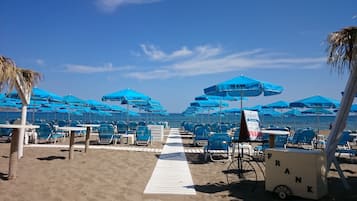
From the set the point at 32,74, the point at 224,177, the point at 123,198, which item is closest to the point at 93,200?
the point at 123,198

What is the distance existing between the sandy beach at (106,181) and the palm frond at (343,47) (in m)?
2.07

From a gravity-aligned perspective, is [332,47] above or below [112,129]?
above

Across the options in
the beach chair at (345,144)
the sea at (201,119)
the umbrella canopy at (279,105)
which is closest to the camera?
the beach chair at (345,144)

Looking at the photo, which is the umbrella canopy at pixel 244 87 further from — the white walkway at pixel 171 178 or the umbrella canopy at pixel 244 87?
the white walkway at pixel 171 178

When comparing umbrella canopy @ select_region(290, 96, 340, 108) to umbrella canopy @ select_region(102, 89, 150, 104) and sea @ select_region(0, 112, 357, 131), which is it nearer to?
sea @ select_region(0, 112, 357, 131)

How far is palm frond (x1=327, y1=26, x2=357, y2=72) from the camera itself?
490cm

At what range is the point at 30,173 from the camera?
18.1ft

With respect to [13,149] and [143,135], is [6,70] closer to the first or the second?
[13,149]

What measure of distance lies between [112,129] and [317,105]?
8.57 meters

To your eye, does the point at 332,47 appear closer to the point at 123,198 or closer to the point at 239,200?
the point at 239,200

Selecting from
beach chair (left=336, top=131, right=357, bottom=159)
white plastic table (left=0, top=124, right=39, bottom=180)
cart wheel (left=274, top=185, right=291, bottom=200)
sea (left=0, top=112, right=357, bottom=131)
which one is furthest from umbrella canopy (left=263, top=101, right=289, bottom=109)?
white plastic table (left=0, top=124, right=39, bottom=180)

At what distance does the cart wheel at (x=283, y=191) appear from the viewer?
13.9ft

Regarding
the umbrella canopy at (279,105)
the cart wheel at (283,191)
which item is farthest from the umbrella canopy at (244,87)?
the umbrella canopy at (279,105)

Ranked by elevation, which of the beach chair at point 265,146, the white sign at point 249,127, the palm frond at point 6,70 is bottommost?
the beach chair at point 265,146
